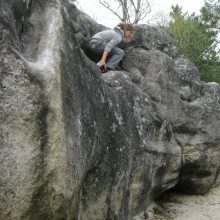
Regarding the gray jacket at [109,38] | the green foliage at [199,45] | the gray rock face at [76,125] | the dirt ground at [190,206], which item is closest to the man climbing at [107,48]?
the gray jacket at [109,38]

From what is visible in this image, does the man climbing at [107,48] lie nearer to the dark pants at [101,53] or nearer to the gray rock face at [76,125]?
the dark pants at [101,53]

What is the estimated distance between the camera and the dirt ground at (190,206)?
789 cm

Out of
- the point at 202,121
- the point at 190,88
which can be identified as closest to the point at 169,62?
the point at 190,88

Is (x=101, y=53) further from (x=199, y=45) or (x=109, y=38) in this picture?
(x=199, y=45)

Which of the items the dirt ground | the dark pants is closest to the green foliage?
the dirt ground

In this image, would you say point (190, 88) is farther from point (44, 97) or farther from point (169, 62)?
point (44, 97)

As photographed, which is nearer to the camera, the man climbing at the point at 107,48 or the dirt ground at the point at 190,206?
the man climbing at the point at 107,48

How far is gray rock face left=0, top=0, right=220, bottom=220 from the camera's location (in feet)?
13.6

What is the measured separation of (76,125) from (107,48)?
10.9 ft

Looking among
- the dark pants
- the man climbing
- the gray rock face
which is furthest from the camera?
the dark pants

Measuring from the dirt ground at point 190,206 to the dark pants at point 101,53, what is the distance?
2630mm

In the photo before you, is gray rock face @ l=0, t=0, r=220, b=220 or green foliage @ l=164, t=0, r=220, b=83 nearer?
gray rock face @ l=0, t=0, r=220, b=220

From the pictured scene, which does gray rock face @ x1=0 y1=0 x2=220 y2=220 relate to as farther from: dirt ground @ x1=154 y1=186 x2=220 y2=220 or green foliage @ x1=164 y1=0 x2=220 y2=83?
green foliage @ x1=164 y1=0 x2=220 y2=83

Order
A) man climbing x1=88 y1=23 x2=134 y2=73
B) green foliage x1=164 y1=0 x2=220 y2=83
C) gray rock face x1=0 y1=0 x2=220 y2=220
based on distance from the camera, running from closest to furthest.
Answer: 1. gray rock face x1=0 y1=0 x2=220 y2=220
2. man climbing x1=88 y1=23 x2=134 y2=73
3. green foliage x1=164 y1=0 x2=220 y2=83
